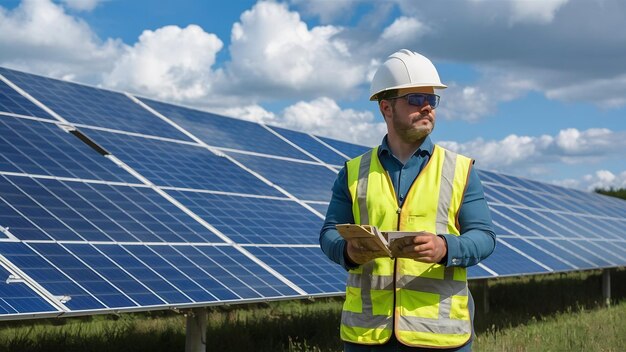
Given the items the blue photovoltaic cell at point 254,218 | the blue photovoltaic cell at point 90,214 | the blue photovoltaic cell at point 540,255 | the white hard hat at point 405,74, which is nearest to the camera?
the white hard hat at point 405,74

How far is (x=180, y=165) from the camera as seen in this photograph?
12.4 metres

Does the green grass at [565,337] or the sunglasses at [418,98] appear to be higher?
the sunglasses at [418,98]

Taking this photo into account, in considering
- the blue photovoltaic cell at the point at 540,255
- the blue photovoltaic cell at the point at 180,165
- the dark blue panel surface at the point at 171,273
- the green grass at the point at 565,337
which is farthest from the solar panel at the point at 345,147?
the dark blue panel surface at the point at 171,273

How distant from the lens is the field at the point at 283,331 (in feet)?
37.5

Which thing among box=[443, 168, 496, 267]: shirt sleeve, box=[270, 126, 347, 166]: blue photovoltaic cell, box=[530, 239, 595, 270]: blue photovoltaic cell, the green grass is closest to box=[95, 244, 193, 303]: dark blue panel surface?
the green grass

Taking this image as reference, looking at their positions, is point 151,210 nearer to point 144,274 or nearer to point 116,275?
point 144,274

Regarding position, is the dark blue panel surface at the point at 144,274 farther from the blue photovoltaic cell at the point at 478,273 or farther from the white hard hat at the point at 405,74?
the blue photovoltaic cell at the point at 478,273

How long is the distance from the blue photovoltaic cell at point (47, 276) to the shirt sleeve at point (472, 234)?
412 centimetres

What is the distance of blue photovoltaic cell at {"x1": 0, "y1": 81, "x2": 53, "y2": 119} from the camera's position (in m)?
11.4

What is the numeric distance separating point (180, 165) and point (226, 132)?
351 centimetres

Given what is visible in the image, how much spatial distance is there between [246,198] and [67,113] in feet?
9.13

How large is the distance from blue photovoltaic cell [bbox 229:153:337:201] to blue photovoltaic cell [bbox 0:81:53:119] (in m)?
3.32

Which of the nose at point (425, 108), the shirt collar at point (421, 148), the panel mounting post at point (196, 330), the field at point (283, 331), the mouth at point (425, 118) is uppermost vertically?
the nose at point (425, 108)

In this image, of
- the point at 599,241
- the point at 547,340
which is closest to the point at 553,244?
the point at 599,241
